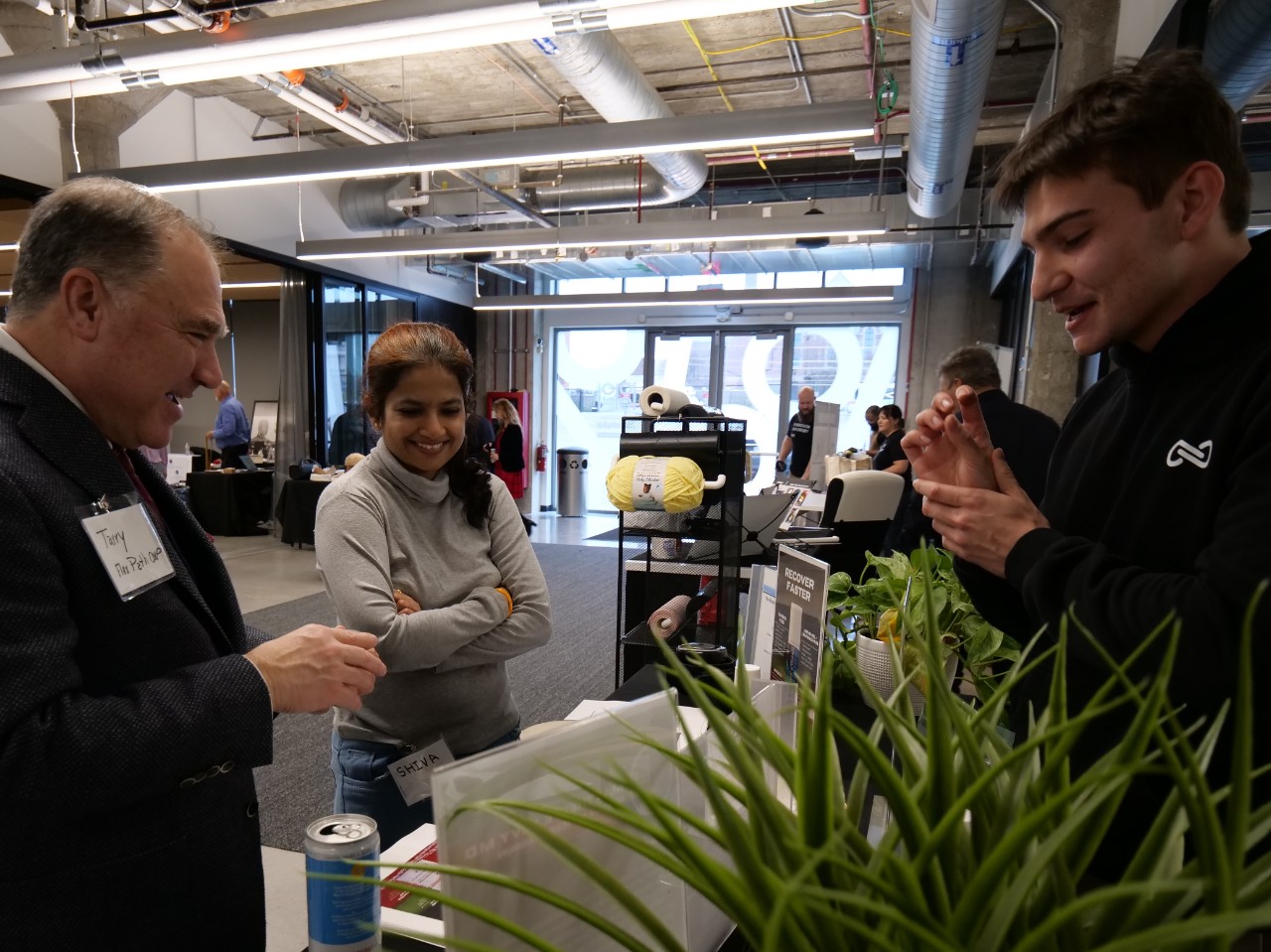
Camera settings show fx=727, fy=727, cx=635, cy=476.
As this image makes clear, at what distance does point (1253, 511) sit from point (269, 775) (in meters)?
3.30

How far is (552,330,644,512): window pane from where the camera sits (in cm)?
1166

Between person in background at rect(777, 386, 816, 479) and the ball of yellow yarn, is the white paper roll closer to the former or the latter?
the ball of yellow yarn

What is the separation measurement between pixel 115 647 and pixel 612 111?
194 inches

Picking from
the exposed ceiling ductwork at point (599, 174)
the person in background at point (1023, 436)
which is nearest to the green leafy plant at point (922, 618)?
the person in background at point (1023, 436)

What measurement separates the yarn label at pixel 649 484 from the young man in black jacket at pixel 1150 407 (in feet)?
2.95

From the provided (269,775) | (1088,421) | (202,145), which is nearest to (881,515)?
(1088,421)

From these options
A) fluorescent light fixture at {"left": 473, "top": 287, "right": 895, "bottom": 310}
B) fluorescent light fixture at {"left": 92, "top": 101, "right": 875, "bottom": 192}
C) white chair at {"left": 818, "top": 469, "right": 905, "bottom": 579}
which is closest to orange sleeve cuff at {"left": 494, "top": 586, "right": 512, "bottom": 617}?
white chair at {"left": 818, "top": 469, "right": 905, "bottom": 579}

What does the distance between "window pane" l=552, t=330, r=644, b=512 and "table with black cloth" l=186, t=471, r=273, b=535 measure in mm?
4986

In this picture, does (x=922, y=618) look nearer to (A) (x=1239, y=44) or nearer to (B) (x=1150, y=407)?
(B) (x=1150, y=407)

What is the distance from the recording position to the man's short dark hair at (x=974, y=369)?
3.00 m

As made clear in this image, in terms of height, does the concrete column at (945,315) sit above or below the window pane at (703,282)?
below

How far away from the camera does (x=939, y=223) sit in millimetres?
8242

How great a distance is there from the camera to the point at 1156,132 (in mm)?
898

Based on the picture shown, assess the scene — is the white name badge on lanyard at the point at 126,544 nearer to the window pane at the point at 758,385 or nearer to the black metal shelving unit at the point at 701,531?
the black metal shelving unit at the point at 701,531
